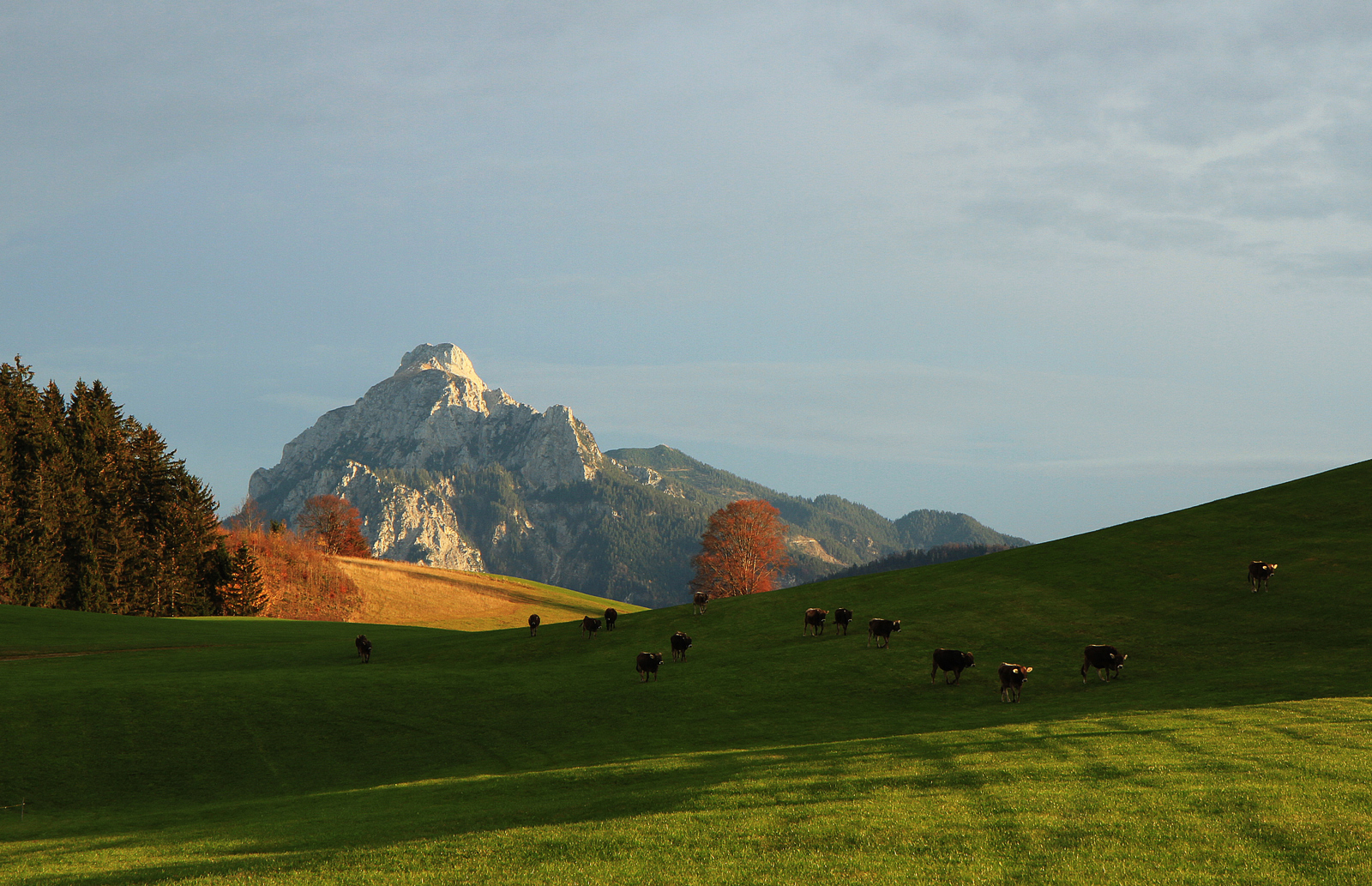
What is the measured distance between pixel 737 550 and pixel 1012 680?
254 feet

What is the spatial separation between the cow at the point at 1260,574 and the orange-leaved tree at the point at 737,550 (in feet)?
227

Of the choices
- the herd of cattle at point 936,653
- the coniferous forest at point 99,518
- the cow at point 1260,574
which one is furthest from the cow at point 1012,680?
the coniferous forest at point 99,518

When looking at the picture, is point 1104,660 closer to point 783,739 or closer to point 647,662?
point 783,739

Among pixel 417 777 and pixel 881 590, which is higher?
pixel 881 590

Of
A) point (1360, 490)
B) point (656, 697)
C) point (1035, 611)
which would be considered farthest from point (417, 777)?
point (1360, 490)

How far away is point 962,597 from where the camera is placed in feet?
174

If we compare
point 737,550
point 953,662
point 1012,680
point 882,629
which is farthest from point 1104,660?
point 737,550

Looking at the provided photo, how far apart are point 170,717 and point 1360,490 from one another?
72.5 m

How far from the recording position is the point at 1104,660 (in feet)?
126

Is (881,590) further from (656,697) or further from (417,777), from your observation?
(417,777)

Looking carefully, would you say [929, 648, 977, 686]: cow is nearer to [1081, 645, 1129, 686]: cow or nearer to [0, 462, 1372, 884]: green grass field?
[0, 462, 1372, 884]: green grass field

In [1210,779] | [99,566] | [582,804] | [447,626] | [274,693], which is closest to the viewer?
[1210,779]

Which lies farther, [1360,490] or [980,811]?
[1360,490]

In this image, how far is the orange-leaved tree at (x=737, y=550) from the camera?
113 meters
